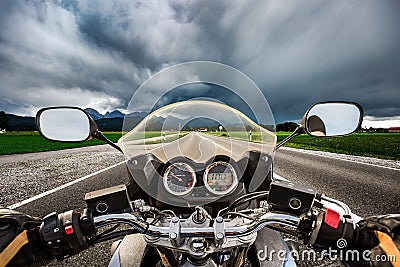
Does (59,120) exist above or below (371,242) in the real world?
above

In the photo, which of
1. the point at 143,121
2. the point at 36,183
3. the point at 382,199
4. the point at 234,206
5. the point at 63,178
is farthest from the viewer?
the point at 63,178

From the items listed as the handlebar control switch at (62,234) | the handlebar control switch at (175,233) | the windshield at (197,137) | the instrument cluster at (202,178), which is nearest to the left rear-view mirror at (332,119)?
the windshield at (197,137)

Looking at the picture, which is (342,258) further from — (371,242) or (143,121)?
(143,121)

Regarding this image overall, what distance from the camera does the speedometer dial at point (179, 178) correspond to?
133 centimetres

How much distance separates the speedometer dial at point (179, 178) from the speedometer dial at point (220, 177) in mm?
A: 77

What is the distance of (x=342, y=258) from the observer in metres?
0.98

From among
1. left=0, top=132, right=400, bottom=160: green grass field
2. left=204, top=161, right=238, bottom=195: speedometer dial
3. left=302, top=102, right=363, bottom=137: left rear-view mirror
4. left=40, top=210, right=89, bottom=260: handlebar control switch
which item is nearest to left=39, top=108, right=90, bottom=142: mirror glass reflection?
left=0, top=132, right=400, bottom=160: green grass field

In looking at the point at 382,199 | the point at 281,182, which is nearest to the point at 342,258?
the point at 281,182

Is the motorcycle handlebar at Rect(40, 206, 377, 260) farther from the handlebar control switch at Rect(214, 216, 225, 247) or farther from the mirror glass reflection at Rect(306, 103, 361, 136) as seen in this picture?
the mirror glass reflection at Rect(306, 103, 361, 136)

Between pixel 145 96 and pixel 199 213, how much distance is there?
0.65 meters

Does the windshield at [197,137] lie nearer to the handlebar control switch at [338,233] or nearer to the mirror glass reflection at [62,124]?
the mirror glass reflection at [62,124]

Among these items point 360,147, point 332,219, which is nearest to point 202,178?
point 332,219

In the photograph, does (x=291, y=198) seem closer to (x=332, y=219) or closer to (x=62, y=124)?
(x=332, y=219)

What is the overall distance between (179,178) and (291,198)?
545mm
